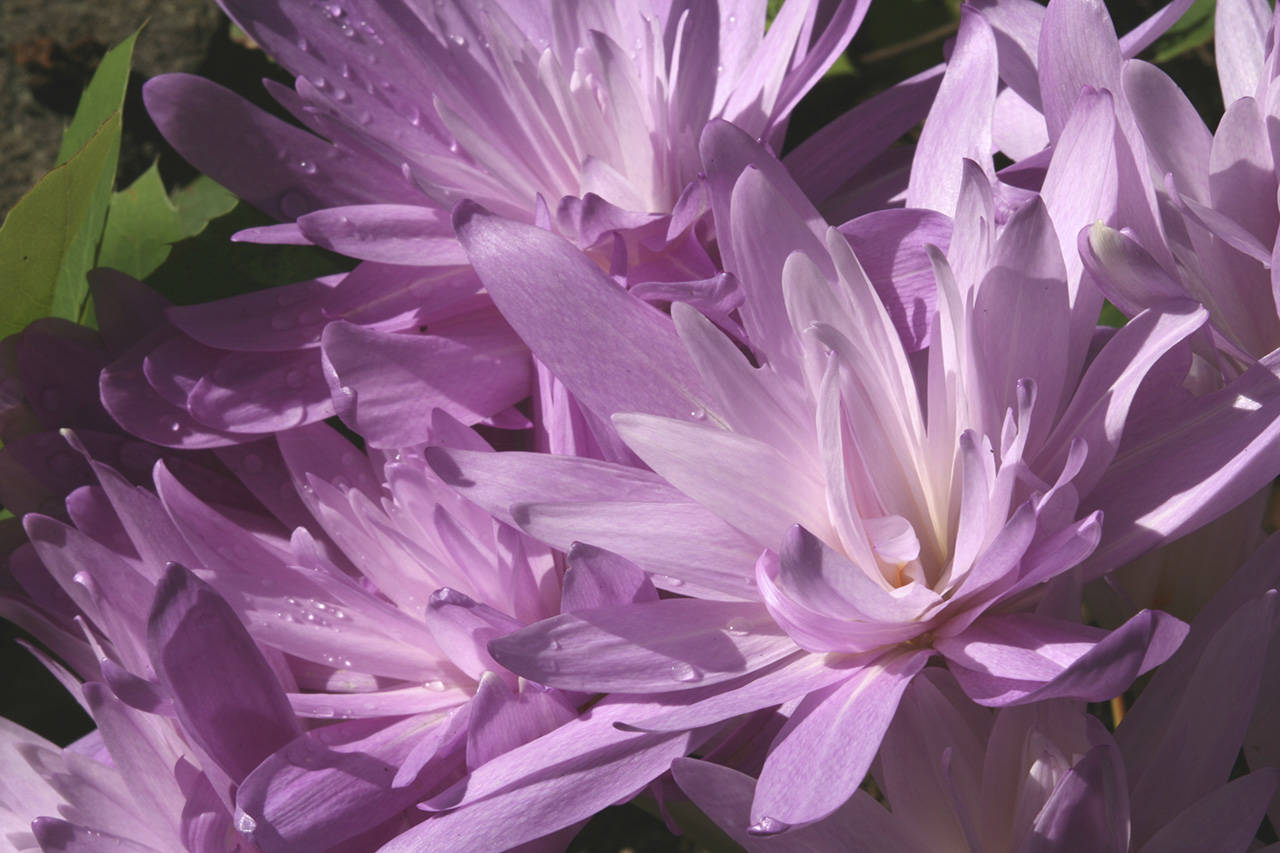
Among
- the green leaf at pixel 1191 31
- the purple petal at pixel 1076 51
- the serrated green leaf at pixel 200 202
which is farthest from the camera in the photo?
the green leaf at pixel 1191 31

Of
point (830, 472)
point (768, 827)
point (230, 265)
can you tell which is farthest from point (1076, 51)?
point (230, 265)

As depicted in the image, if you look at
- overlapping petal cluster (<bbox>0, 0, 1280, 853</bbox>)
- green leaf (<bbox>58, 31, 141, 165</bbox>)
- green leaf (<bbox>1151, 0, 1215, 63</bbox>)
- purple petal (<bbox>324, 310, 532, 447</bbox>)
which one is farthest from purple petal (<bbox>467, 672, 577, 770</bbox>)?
green leaf (<bbox>1151, 0, 1215, 63</bbox>)

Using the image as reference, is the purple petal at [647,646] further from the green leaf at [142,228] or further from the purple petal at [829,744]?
the green leaf at [142,228]

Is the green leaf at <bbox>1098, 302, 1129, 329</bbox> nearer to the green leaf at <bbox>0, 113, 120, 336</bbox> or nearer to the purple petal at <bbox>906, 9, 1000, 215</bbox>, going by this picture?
the purple petal at <bbox>906, 9, 1000, 215</bbox>

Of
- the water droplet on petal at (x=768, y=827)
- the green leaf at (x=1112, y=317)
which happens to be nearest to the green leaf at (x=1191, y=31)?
the green leaf at (x=1112, y=317)

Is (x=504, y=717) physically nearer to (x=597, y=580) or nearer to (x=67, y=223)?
(x=597, y=580)
